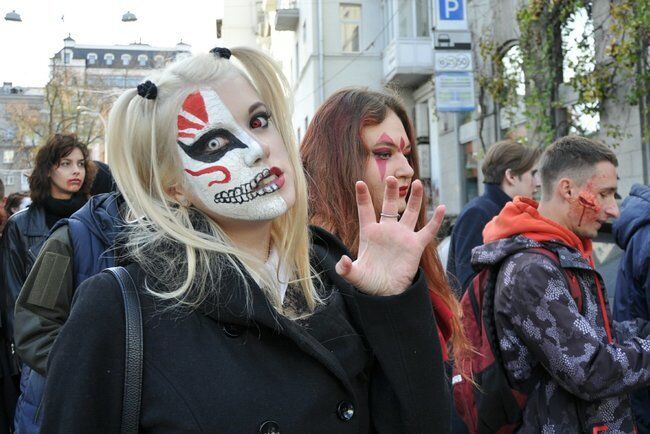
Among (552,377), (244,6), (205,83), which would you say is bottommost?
(552,377)

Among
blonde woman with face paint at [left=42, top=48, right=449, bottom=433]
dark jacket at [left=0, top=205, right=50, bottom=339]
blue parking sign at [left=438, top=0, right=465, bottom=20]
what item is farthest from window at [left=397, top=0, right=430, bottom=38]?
blonde woman with face paint at [left=42, top=48, right=449, bottom=433]

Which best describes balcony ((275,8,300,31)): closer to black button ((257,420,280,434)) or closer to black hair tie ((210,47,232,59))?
black hair tie ((210,47,232,59))

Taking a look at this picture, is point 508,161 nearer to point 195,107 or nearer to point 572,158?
point 572,158

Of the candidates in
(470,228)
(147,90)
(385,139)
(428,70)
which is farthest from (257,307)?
(428,70)

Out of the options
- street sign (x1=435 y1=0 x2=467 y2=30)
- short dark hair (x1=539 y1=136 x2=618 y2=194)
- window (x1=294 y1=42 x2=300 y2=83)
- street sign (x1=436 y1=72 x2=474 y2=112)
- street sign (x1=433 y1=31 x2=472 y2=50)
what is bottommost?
short dark hair (x1=539 y1=136 x2=618 y2=194)

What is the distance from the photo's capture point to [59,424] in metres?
1.38

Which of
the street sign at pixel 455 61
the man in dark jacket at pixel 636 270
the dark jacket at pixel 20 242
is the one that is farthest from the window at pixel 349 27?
the man in dark jacket at pixel 636 270

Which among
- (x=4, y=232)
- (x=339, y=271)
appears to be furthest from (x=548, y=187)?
(x=4, y=232)

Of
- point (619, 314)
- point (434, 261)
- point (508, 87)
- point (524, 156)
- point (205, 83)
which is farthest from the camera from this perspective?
point (508, 87)

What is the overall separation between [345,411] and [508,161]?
11.9ft

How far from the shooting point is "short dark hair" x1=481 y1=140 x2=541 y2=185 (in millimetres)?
4809

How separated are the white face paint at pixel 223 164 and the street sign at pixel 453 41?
12.7 metres

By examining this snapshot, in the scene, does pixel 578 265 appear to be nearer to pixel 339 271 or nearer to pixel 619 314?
pixel 619 314

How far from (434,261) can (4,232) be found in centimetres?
271
